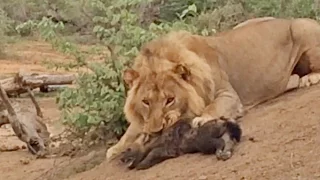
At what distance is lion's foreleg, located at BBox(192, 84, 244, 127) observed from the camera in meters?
6.31

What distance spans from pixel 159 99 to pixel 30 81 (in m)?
7.10

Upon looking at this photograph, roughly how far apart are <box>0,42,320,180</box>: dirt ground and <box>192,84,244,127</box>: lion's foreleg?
0.40 ft

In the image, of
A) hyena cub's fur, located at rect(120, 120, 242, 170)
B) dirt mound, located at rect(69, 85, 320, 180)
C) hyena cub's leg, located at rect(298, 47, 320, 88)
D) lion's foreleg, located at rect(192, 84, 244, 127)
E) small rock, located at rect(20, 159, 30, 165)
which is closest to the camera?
dirt mound, located at rect(69, 85, 320, 180)

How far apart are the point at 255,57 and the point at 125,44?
1424 mm

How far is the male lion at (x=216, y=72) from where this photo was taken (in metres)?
6.36

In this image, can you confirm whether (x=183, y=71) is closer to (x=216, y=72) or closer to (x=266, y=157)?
(x=216, y=72)

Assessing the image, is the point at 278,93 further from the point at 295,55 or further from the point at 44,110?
the point at 44,110

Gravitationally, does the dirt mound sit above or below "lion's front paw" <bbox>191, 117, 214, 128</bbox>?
below

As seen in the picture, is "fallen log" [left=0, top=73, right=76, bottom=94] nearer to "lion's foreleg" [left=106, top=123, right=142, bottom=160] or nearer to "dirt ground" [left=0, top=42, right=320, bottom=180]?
"dirt ground" [left=0, top=42, right=320, bottom=180]

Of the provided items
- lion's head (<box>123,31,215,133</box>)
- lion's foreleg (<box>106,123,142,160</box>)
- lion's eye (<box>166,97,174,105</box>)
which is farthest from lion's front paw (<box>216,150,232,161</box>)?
lion's foreleg (<box>106,123,142,160</box>)

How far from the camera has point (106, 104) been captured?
8.01 meters

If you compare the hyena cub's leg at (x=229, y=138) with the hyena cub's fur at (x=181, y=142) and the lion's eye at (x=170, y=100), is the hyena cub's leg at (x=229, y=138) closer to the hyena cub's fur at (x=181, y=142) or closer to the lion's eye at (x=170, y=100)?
the hyena cub's fur at (x=181, y=142)

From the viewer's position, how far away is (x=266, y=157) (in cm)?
569

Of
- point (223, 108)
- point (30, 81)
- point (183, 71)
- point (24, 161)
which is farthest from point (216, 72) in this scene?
point (30, 81)
